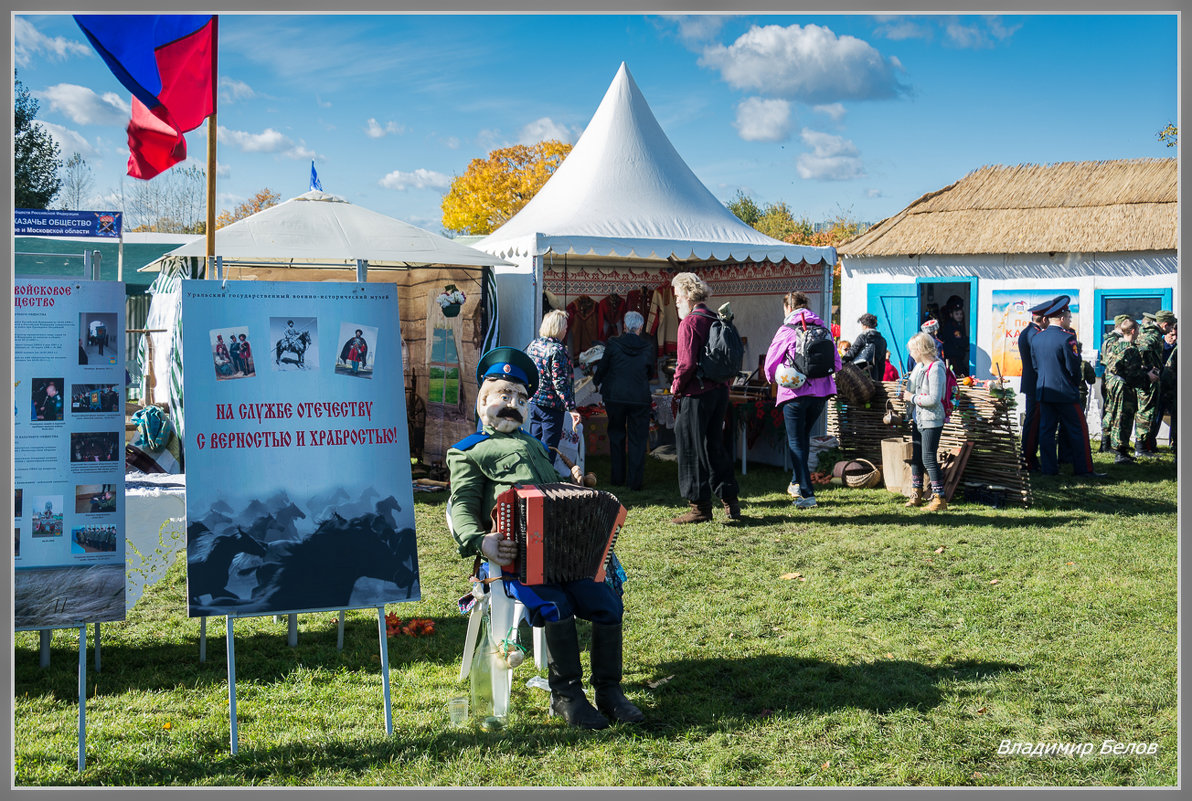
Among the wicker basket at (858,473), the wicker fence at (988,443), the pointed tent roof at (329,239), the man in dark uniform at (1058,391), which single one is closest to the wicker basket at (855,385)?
the wicker basket at (858,473)

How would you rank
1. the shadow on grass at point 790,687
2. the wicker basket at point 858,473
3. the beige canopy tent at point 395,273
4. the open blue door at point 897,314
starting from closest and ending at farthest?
1. the shadow on grass at point 790,687
2. the beige canopy tent at point 395,273
3. the wicker basket at point 858,473
4. the open blue door at point 897,314

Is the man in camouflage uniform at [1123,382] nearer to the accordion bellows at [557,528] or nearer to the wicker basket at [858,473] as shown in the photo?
the wicker basket at [858,473]

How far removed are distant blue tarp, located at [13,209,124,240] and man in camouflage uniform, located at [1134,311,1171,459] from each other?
45.3 ft

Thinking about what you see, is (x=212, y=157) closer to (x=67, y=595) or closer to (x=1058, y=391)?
(x=67, y=595)

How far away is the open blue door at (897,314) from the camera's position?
14.4 meters

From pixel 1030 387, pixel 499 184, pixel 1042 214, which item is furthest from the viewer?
pixel 499 184

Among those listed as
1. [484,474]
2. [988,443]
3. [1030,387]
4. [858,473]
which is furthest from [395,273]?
[484,474]

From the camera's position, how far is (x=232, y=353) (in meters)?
3.55

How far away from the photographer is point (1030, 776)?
3311 millimetres

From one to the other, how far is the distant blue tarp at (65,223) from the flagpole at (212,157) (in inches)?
426

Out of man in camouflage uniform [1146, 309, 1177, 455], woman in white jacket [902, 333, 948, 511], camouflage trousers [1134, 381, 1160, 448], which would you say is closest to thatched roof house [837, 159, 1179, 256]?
man in camouflage uniform [1146, 309, 1177, 455]

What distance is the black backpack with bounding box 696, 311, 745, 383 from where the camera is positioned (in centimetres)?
698

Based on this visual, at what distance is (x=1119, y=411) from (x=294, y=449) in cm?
985

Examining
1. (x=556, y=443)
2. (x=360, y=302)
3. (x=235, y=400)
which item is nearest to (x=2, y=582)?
(x=235, y=400)
